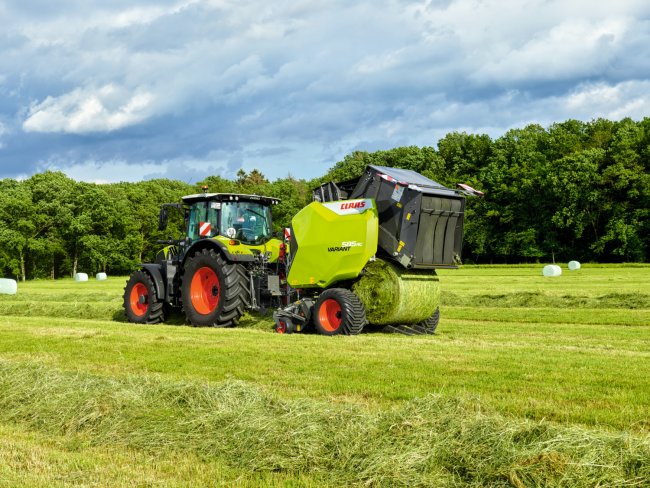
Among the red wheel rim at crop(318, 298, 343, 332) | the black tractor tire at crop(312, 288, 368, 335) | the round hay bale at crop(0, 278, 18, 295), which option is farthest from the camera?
the round hay bale at crop(0, 278, 18, 295)

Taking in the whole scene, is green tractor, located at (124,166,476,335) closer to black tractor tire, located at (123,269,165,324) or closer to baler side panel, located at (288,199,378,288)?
baler side panel, located at (288,199,378,288)

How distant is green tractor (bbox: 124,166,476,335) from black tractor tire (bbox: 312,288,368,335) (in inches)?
0.7

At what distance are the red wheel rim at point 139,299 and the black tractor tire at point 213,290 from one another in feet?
5.14

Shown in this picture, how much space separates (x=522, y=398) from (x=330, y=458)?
8.53 feet

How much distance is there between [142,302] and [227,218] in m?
3.07

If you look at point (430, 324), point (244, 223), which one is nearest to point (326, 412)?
point (430, 324)

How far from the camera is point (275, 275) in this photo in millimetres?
15102

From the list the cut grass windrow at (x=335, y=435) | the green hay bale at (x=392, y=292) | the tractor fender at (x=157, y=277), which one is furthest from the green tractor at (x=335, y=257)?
the cut grass windrow at (x=335, y=435)

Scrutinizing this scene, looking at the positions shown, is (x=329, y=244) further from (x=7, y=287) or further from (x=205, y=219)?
(x=7, y=287)

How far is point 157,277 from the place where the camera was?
1664 centimetres

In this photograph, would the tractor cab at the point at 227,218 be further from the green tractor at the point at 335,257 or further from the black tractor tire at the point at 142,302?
the black tractor tire at the point at 142,302

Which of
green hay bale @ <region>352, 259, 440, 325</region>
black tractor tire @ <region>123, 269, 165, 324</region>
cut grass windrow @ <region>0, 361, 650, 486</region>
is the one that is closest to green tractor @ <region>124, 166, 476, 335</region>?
green hay bale @ <region>352, 259, 440, 325</region>

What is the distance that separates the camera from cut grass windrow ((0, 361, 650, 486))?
14.9 ft

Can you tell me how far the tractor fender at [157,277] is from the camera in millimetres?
16516
